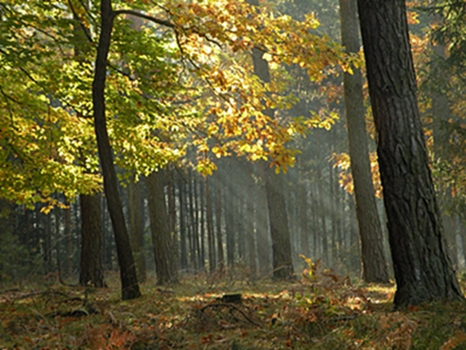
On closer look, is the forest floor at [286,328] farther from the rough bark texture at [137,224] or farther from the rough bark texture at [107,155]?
the rough bark texture at [137,224]

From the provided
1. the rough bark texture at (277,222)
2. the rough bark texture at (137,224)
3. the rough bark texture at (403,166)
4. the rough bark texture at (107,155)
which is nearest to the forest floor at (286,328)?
the rough bark texture at (403,166)

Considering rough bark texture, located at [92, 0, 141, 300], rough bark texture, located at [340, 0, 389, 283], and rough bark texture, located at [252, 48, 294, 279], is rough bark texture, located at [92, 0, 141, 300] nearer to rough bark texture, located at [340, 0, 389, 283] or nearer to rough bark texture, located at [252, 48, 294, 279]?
rough bark texture, located at [340, 0, 389, 283]

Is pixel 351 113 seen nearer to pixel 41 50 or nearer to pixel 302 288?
pixel 41 50

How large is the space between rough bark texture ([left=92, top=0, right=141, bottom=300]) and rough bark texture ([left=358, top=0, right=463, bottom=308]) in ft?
14.1

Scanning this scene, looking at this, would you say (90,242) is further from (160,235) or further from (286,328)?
(286,328)

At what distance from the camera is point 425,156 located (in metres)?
5.34

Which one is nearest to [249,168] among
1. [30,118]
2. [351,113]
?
[351,113]

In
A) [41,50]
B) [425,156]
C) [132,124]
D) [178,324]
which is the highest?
[41,50]

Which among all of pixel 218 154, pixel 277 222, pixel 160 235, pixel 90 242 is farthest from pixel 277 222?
pixel 218 154

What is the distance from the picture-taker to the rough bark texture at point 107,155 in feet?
25.8

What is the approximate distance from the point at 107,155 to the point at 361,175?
6.79 meters

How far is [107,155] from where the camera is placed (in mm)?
8039

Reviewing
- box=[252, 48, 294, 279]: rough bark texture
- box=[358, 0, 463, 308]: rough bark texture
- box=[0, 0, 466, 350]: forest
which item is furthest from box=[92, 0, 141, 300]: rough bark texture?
box=[252, 48, 294, 279]: rough bark texture

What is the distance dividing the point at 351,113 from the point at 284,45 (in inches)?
197
